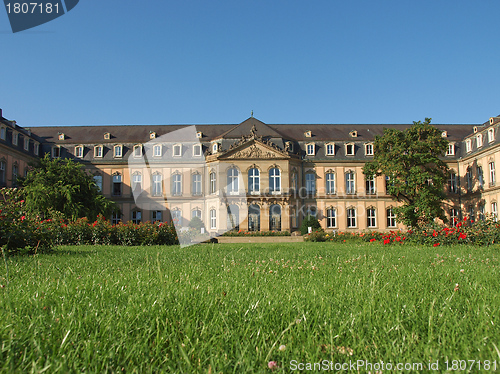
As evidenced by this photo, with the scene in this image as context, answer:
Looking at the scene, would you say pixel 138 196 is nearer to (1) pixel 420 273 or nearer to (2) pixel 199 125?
(2) pixel 199 125

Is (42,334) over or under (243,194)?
under

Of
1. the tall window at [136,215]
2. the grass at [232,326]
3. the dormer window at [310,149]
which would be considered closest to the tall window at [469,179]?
the dormer window at [310,149]

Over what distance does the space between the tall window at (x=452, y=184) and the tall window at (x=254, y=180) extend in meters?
20.8

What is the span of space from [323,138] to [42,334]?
4115 centimetres

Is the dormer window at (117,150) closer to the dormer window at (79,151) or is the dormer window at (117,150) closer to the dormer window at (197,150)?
the dormer window at (79,151)

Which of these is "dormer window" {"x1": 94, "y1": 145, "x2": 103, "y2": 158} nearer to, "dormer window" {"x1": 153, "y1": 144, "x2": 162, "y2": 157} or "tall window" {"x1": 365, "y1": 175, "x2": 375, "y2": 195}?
"dormer window" {"x1": 153, "y1": 144, "x2": 162, "y2": 157}

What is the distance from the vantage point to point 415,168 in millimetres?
32500

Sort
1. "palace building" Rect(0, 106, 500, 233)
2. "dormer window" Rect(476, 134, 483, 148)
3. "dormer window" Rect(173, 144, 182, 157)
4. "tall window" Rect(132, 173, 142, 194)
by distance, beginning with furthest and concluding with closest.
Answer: "tall window" Rect(132, 173, 142, 194), "dormer window" Rect(173, 144, 182, 157), "dormer window" Rect(476, 134, 483, 148), "palace building" Rect(0, 106, 500, 233)

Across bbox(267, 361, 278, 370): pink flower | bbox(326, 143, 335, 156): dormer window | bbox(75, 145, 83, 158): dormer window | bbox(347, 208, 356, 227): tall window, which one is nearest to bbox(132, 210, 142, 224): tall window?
bbox(75, 145, 83, 158): dormer window

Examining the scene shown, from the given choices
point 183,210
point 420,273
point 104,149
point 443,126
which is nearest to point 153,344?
point 420,273

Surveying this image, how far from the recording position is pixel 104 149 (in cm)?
4128
